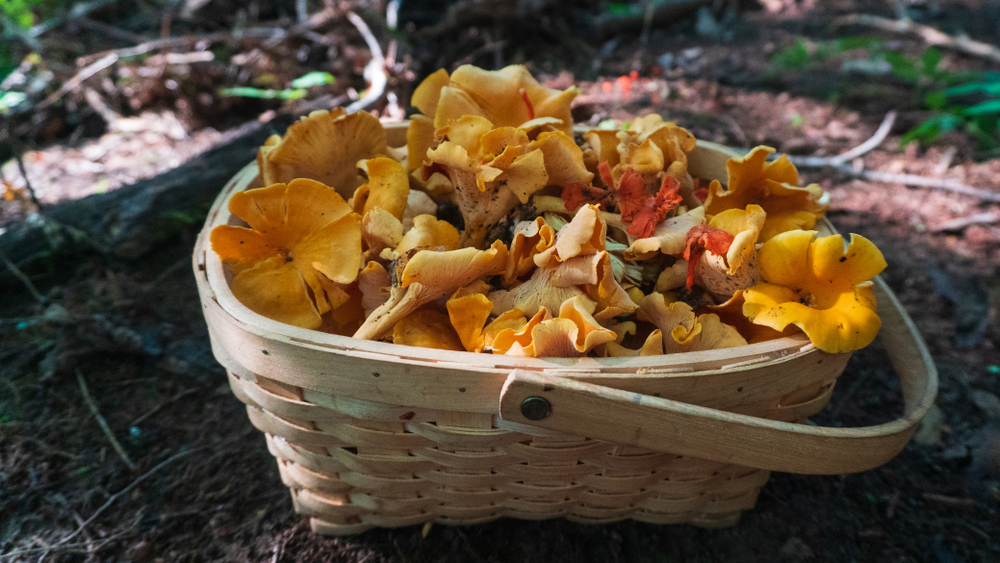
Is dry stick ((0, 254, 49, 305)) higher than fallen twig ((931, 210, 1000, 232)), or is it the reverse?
dry stick ((0, 254, 49, 305))

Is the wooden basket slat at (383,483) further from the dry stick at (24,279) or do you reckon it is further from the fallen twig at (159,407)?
the dry stick at (24,279)

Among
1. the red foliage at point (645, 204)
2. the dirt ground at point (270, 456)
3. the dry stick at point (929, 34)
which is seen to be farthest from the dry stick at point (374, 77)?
the dry stick at point (929, 34)

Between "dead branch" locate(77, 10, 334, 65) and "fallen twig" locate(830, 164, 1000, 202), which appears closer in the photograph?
"fallen twig" locate(830, 164, 1000, 202)

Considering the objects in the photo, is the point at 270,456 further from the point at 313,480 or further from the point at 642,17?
the point at 642,17

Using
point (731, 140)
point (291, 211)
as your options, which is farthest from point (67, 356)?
point (731, 140)

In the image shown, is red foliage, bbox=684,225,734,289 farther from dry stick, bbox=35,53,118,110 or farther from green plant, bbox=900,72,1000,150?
dry stick, bbox=35,53,118,110

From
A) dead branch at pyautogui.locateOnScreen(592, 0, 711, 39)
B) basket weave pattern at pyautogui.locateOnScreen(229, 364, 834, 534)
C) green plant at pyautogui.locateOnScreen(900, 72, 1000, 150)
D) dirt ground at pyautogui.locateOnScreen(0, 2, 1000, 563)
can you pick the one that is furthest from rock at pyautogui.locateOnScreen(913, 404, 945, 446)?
dead branch at pyautogui.locateOnScreen(592, 0, 711, 39)
